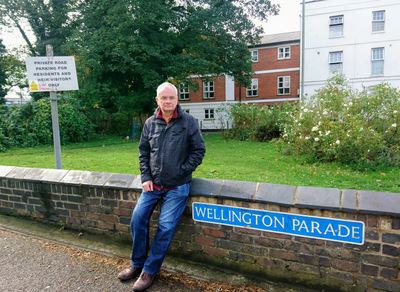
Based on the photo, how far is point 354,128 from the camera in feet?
18.5

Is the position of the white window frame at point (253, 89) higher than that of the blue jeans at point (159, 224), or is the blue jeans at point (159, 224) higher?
the white window frame at point (253, 89)

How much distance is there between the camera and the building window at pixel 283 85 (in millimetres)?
31944

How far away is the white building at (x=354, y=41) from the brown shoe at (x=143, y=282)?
86.2 ft

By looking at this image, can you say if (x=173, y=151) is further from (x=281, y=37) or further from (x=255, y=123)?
(x=281, y=37)

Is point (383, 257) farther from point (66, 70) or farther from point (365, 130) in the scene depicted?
point (66, 70)

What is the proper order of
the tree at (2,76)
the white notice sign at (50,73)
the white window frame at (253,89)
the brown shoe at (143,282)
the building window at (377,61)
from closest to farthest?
the brown shoe at (143,282) < the white notice sign at (50,73) < the building window at (377,61) < the tree at (2,76) < the white window frame at (253,89)

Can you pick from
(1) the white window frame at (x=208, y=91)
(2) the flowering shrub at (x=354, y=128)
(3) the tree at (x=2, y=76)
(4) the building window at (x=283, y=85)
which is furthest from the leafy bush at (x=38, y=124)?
(4) the building window at (x=283, y=85)

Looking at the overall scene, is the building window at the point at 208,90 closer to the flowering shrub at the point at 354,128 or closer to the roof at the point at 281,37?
the roof at the point at 281,37

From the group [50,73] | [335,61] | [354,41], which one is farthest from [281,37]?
[50,73]

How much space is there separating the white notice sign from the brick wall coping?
1.68 meters

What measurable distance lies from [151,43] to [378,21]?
2017 centimetres

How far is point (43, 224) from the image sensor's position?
4.47 metres

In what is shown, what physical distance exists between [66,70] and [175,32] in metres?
16.5

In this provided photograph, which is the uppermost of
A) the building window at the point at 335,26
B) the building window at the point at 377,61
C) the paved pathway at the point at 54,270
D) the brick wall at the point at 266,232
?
the building window at the point at 335,26
